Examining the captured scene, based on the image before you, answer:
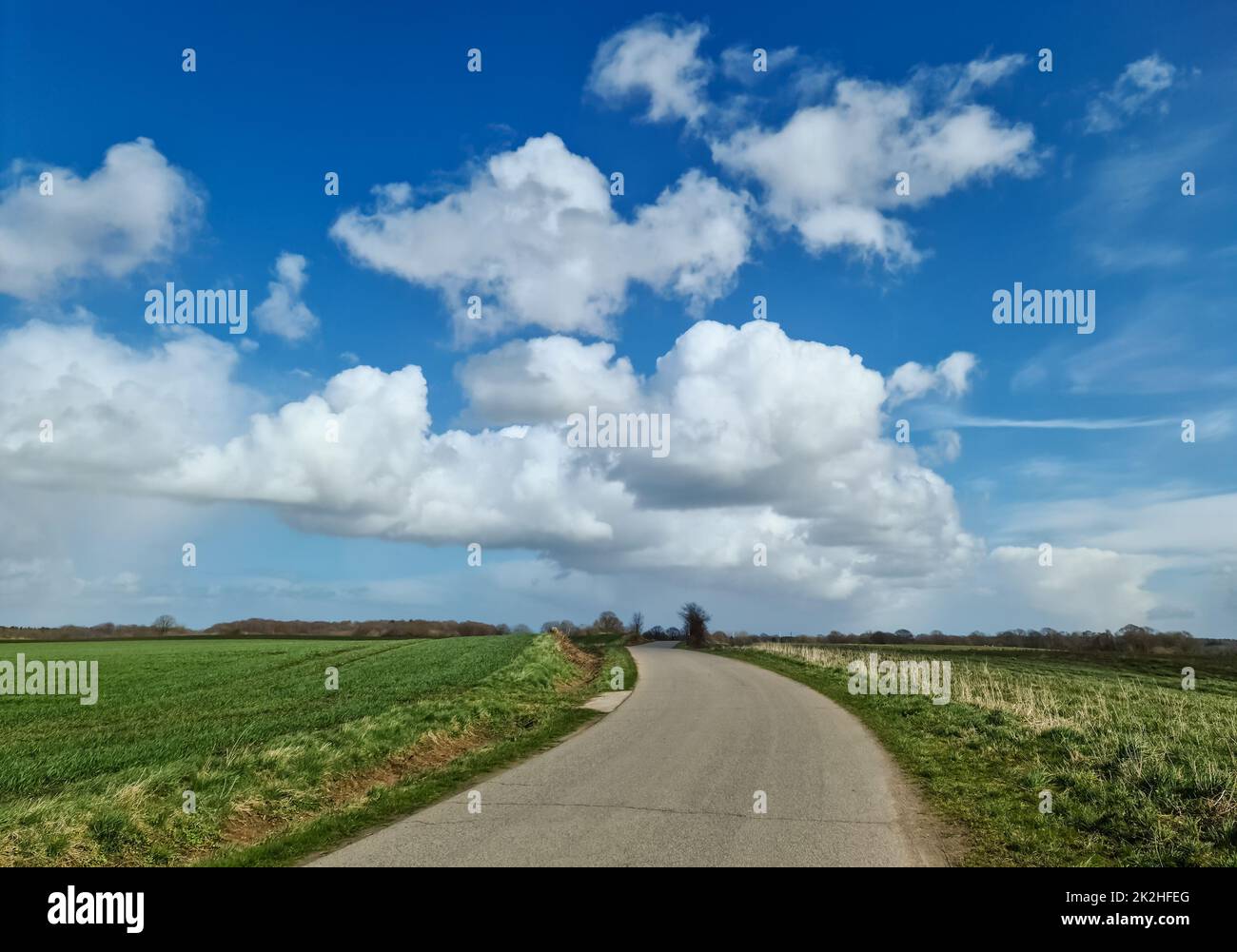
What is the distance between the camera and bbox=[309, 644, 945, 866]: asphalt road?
8117 millimetres

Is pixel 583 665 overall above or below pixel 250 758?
below

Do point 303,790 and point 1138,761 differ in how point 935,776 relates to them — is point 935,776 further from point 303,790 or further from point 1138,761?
point 303,790

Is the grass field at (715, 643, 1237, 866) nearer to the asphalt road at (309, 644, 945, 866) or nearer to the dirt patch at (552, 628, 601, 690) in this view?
the asphalt road at (309, 644, 945, 866)

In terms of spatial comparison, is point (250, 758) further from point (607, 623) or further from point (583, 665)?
point (607, 623)

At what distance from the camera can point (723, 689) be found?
86.3 feet

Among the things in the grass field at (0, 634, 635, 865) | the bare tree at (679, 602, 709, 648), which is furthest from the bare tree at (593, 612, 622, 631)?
the grass field at (0, 634, 635, 865)

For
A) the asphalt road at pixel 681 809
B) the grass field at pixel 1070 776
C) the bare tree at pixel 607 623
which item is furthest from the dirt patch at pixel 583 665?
the bare tree at pixel 607 623

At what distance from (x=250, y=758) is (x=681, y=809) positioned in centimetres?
698

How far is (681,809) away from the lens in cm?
1007

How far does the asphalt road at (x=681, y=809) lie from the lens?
8.12 metres

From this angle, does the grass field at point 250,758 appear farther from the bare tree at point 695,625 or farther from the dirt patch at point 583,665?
the bare tree at point 695,625

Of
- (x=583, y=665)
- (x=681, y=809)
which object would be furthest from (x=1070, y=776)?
(x=583, y=665)
